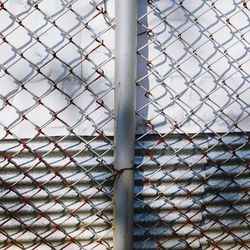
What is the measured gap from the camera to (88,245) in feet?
8.77

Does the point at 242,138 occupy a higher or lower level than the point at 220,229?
higher

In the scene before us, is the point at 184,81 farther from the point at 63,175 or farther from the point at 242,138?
the point at 63,175

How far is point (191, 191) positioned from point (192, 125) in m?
0.37

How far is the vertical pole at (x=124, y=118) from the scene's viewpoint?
7.58 feet

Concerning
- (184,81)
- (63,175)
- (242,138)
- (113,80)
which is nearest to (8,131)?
(63,175)

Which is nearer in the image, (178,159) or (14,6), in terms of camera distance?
(14,6)

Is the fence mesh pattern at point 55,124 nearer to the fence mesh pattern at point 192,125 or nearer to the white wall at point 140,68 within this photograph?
the white wall at point 140,68

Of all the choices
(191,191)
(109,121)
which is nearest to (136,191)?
(191,191)

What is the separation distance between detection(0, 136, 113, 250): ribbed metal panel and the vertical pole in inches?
4.8

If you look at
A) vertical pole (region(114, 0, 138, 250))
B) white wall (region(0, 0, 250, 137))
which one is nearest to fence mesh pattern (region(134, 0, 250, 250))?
white wall (region(0, 0, 250, 137))

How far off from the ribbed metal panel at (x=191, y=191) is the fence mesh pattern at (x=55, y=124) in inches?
8.3

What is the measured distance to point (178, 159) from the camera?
2.67 metres

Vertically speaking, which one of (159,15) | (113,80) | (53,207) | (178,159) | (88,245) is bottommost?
(88,245)

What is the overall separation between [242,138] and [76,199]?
3.22 ft
